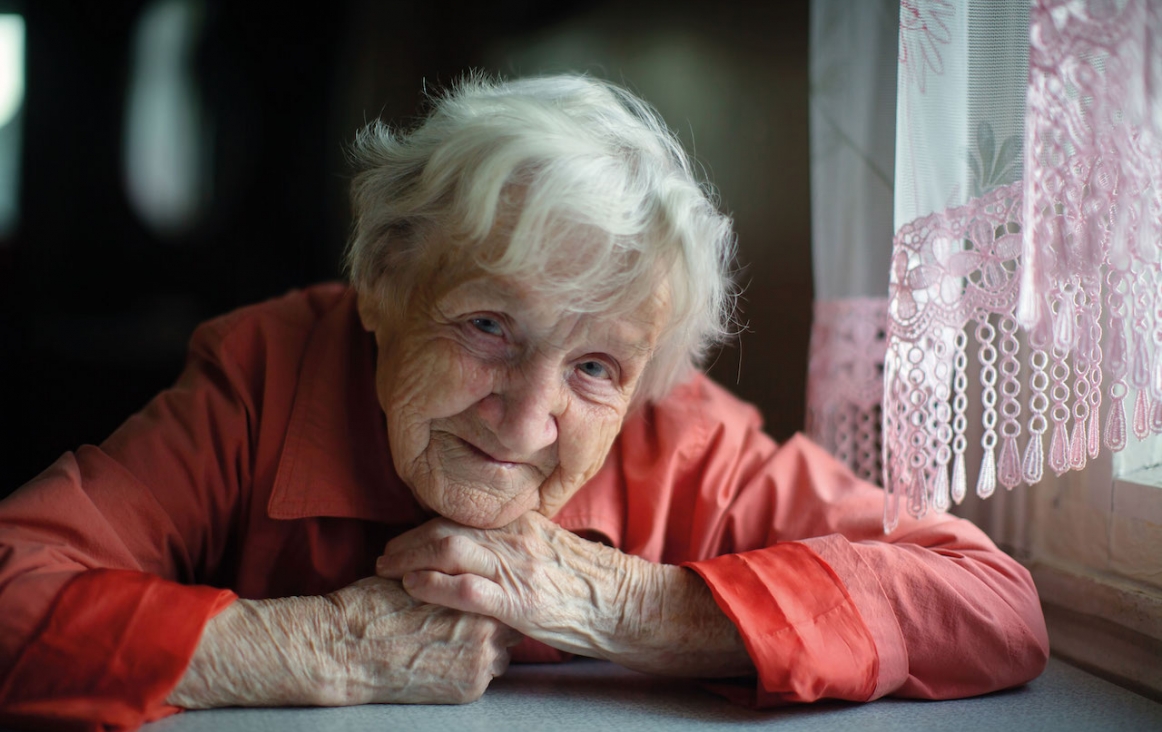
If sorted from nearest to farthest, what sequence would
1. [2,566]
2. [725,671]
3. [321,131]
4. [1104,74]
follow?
1. [1104,74]
2. [2,566]
3. [725,671]
4. [321,131]

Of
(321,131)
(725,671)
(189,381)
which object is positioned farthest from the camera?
(321,131)

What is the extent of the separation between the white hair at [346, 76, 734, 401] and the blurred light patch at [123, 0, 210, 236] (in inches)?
35.6

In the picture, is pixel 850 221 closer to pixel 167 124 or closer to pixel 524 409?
pixel 524 409

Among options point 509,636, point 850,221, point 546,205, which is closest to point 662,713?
point 509,636

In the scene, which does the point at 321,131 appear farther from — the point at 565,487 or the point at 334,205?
the point at 565,487

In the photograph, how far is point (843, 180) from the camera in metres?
1.77

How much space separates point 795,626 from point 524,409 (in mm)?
432

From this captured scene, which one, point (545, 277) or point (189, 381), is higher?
point (545, 277)

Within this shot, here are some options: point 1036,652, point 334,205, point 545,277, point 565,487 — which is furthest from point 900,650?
point 334,205

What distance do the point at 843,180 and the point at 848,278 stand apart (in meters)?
0.19

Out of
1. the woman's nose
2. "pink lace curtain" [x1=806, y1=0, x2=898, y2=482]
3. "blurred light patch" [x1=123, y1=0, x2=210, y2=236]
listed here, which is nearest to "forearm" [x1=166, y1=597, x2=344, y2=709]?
the woman's nose

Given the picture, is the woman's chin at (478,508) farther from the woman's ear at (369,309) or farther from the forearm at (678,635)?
the woman's ear at (369,309)

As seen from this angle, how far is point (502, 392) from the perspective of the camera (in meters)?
1.20

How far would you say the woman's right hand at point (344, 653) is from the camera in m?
1.08
